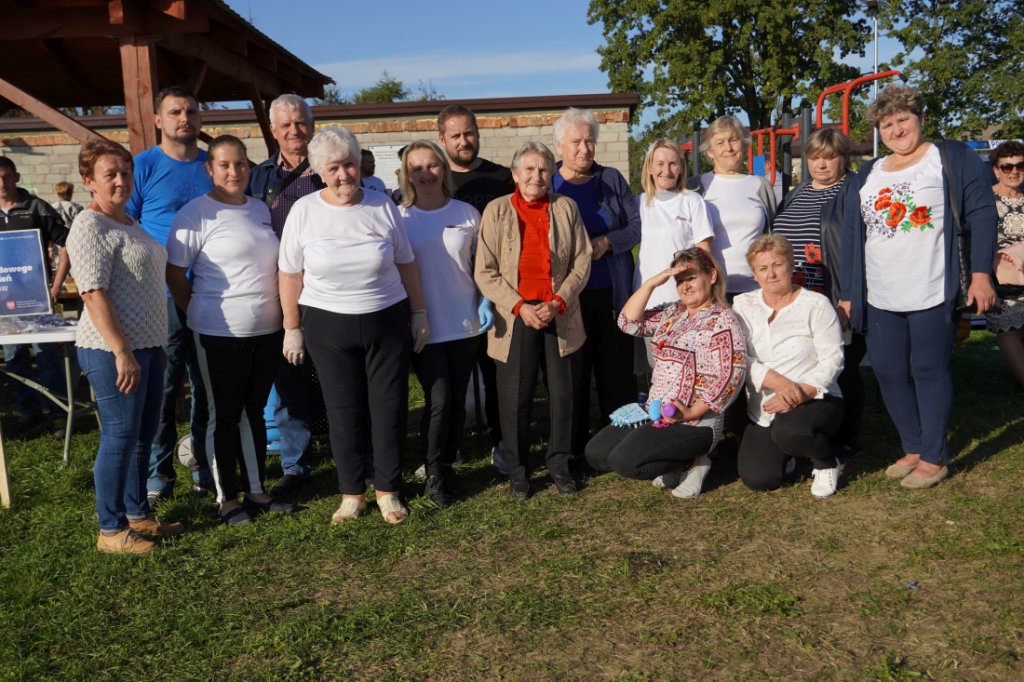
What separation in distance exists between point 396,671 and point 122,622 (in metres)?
1.21

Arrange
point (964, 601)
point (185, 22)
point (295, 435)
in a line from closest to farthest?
1. point (964, 601)
2. point (295, 435)
3. point (185, 22)

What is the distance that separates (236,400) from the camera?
4375 mm

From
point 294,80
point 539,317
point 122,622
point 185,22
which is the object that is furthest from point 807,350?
point 294,80

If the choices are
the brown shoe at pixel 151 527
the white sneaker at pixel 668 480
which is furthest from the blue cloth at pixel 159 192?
the white sneaker at pixel 668 480

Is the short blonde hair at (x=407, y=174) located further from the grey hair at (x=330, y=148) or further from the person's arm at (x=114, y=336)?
the person's arm at (x=114, y=336)

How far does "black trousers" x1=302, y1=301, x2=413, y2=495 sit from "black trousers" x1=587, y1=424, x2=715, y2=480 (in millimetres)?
1127

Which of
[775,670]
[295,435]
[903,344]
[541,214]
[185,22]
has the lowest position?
[775,670]

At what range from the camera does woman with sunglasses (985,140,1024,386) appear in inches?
235

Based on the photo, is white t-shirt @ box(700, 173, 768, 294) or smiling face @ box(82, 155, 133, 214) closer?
smiling face @ box(82, 155, 133, 214)

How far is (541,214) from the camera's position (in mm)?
4512

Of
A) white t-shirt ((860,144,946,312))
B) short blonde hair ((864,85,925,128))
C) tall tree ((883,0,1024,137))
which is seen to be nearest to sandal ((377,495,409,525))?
white t-shirt ((860,144,946,312))

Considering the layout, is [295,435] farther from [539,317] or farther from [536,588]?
[536,588]

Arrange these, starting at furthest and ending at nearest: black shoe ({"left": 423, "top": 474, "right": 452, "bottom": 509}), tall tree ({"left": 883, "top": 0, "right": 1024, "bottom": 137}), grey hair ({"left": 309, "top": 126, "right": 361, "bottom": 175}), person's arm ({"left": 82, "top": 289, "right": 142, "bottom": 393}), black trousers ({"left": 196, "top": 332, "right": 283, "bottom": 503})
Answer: tall tree ({"left": 883, "top": 0, "right": 1024, "bottom": 137}) → black shoe ({"left": 423, "top": 474, "right": 452, "bottom": 509}) → black trousers ({"left": 196, "top": 332, "right": 283, "bottom": 503}) → grey hair ({"left": 309, "top": 126, "right": 361, "bottom": 175}) → person's arm ({"left": 82, "top": 289, "right": 142, "bottom": 393})

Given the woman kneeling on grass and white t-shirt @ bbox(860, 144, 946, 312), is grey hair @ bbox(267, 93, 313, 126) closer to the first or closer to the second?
the woman kneeling on grass
